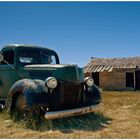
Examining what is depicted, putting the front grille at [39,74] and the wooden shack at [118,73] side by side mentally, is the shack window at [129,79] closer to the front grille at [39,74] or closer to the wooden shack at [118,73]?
the wooden shack at [118,73]

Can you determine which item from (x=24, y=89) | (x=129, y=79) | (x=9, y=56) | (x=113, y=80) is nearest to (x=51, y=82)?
(x=24, y=89)

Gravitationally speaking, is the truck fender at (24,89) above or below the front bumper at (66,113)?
above

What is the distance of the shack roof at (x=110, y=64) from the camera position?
84.9 ft

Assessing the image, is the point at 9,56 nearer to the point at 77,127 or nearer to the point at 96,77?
the point at 77,127

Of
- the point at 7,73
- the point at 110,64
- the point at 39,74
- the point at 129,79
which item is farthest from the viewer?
the point at 110,64

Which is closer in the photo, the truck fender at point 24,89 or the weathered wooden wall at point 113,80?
the truck fender at point 24,89

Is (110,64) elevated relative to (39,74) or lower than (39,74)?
lower

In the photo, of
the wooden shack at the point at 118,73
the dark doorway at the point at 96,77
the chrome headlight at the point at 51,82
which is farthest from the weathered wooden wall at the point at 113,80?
the chrome headlight at the point at 51,82

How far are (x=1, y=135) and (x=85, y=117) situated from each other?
286cm

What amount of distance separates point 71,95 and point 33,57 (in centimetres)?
200

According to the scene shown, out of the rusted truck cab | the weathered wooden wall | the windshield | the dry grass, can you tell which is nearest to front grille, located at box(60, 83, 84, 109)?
the rusted truck cab

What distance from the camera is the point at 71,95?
7.30 metres

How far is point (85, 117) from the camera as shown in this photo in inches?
317

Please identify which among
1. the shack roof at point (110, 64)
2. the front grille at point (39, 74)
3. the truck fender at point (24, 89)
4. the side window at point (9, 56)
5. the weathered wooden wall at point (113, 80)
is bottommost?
the weathered wooden wall at point (113, 80)
